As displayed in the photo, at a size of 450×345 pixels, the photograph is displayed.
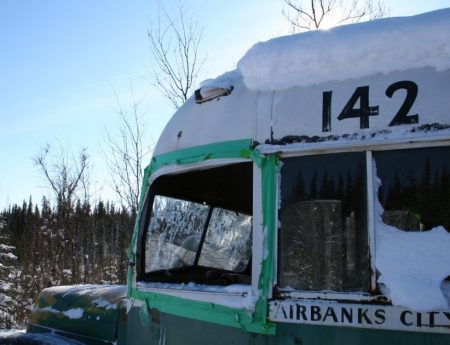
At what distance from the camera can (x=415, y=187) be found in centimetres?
234

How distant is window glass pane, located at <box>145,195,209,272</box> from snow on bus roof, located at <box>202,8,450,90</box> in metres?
1.05

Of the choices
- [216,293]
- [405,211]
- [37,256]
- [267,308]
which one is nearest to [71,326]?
[216,293]

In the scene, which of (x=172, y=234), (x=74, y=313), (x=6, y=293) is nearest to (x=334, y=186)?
(x=172, y=234)

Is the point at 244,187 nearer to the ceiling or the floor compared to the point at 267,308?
nearer to the ceiling

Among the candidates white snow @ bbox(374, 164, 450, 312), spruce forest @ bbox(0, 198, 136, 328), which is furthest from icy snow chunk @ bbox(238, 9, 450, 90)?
spruce forest @ bbox(0, 198, 136, 328)

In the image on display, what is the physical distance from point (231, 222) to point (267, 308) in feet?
5.01

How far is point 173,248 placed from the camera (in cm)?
350

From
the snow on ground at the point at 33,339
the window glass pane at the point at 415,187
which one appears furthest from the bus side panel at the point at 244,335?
the snow on ground at the point at 33,339

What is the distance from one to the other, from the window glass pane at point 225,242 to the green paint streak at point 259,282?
0.81 m

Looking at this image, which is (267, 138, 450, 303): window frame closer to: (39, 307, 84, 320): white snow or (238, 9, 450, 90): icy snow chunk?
(238, 9, 450, 90): icy snow chunk

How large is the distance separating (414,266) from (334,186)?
0.50m

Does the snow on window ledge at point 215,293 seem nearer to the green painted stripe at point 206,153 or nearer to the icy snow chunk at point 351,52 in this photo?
the green painted stripe at point 206,153

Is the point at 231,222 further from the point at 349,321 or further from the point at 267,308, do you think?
the point at 349,321

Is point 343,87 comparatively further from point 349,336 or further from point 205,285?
point 205,285
